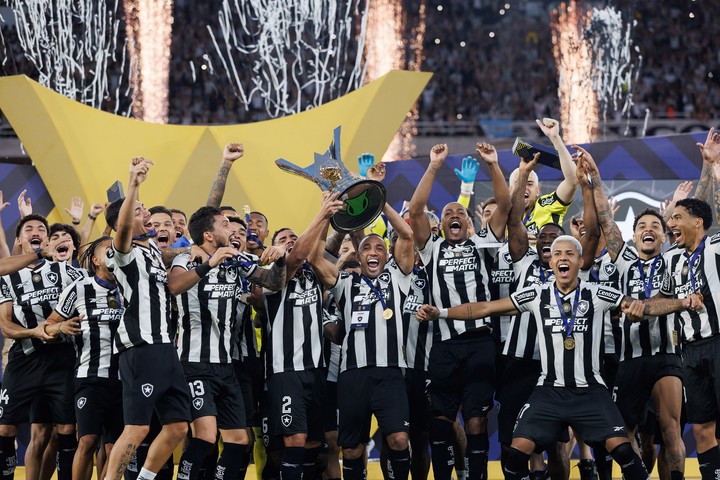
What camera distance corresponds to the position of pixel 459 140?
2147 centimetres

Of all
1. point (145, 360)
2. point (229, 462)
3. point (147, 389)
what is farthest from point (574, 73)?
point (147, 389)

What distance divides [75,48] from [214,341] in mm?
16351

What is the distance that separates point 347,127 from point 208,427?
478 centimetres

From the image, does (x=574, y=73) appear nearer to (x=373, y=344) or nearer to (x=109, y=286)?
(x=373, y=344)

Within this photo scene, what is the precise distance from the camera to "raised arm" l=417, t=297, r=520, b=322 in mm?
7004

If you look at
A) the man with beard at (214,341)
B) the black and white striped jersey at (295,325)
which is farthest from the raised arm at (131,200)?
the black and white striped jersey at (295,325)

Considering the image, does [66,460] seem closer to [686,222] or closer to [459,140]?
[686,222]

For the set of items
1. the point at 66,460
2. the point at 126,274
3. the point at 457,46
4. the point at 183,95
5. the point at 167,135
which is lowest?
the point at 66,460

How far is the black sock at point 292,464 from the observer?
7.03 m

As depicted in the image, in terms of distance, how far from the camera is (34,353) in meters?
7.68

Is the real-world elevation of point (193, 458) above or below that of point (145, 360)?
below

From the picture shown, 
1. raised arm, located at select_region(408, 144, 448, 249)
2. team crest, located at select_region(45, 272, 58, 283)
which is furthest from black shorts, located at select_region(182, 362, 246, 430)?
raised arm, located at select_region(408, 144, 448, 249)

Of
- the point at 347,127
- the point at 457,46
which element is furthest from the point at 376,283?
the point at 457,46

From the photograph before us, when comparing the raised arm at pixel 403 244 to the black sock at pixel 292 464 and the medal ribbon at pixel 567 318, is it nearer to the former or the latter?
the medal ribbon at pixel 567 318
